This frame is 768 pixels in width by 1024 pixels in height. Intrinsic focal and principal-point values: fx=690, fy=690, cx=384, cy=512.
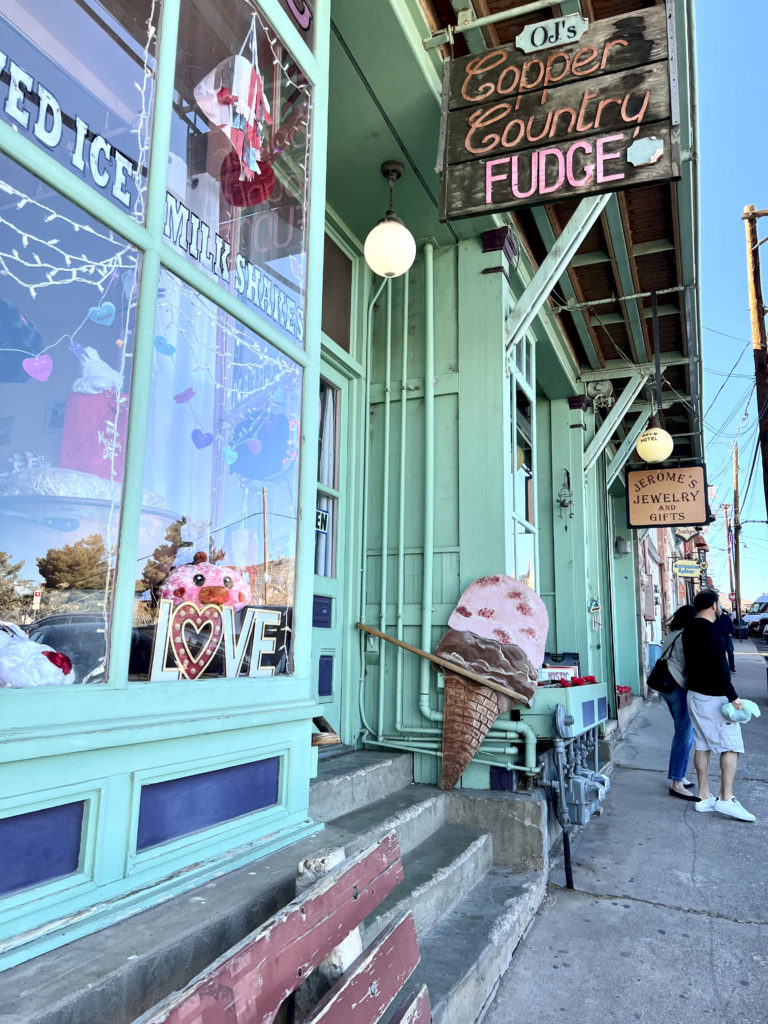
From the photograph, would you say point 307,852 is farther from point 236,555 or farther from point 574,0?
point 574,0

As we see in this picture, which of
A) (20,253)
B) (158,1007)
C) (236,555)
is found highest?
(20,253)

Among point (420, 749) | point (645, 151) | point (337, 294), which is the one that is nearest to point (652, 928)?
point (420, 749)

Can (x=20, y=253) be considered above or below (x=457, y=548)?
above

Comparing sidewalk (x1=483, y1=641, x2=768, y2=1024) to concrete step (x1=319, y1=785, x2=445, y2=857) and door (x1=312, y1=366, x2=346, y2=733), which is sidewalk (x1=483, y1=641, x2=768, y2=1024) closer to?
concrete step (x1=319, y1=785, x2=445, y2=857)

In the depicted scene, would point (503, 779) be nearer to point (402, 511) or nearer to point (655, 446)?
point (402, 511)

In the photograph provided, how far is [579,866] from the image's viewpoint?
406 centimetres

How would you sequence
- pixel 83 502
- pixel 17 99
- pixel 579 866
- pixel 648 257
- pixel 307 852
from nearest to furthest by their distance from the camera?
pixel 17 99 < pixel 83 502 < pixel 307 852 < pixel 579 866 < pixel 648 257

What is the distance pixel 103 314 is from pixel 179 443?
1.76 ft

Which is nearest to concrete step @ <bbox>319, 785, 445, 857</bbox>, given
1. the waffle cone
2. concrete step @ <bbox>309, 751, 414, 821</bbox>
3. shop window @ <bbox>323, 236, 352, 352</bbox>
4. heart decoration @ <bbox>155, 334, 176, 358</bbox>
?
concrete step @ <bbox>309, 751, 414, 821</bbox>

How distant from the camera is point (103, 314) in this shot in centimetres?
202

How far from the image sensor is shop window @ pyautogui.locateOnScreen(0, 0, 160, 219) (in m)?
1.84

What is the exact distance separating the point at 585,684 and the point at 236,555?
284 centimetres

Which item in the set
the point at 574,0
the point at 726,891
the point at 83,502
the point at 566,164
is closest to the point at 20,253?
the point at 83,502

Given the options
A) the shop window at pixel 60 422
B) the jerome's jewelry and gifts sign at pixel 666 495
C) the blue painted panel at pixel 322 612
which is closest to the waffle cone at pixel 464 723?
the blue painted panel at pixel 322 612
